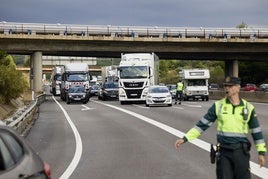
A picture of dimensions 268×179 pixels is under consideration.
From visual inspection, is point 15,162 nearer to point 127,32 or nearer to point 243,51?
point 127,32

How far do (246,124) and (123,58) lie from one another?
1415 inches

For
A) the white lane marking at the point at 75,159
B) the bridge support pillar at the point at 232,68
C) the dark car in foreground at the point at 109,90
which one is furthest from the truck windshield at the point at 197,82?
the white lane marking at the point at 75,159

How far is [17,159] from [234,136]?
2500mm

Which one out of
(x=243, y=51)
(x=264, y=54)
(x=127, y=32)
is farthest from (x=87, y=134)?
(x=264, y=54)

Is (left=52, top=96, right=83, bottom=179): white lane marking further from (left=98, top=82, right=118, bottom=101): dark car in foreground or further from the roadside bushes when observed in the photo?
(left=98, top=82, right=118, bottom=101): dark car in foreground

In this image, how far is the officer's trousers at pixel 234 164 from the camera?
6055mm

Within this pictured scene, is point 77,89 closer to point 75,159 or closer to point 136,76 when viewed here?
point 136,76

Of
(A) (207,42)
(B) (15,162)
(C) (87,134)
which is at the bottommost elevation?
(C) (87,134)

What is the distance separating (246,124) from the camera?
622cm

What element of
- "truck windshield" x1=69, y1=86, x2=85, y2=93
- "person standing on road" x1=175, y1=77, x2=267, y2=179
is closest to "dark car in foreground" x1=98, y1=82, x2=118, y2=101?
"truck windshield" x1=69, y1=86, x2=85, y2=93

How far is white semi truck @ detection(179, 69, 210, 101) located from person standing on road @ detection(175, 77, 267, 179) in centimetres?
4357

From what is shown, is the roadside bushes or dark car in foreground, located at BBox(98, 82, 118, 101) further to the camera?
dark car in foreground, located at BBox(98, 82, 118, 101)

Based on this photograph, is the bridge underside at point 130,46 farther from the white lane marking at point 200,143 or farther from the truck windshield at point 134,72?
the white lane marking at point 200,143

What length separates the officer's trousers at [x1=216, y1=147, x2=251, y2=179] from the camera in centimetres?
605
